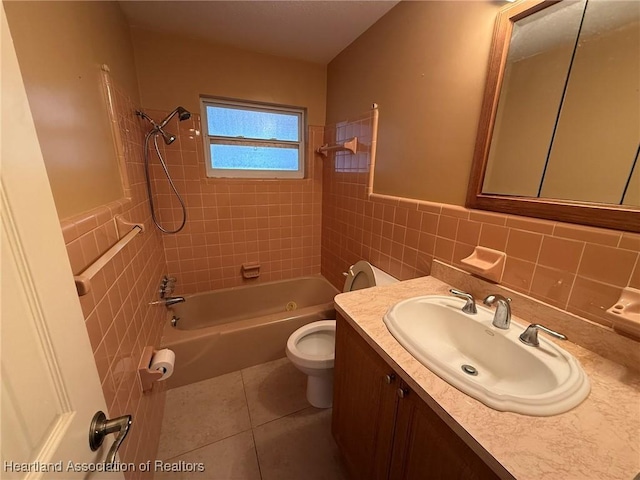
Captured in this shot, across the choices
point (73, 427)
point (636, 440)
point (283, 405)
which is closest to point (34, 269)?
point (73, 427)

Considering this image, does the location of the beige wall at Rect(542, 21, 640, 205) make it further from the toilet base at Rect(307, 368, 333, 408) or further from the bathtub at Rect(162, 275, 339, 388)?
the bathtub at Rect(162, 275, 339, 388)

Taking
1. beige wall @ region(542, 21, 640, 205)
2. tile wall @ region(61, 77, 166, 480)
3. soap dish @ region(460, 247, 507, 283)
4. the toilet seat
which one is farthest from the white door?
beige wall @ region(542, 21, 640, 205)

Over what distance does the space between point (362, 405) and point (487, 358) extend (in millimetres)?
485

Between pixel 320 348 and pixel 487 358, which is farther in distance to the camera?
pixel 320 348

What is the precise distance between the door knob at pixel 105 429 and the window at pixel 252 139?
1.89 m

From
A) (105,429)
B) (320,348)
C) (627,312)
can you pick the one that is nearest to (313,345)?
(320,348)

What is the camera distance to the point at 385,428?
2.74 ft

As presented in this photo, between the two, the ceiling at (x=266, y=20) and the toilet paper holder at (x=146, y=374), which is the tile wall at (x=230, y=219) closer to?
the ceiling at (x=266, y=20)

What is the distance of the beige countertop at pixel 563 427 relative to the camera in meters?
0.47

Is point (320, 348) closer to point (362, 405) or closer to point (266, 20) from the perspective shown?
point (362, 405)

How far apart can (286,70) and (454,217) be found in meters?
1.80

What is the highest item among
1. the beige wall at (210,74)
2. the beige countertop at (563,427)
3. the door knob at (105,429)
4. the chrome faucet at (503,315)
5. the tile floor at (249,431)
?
the beige wall at (210,74)

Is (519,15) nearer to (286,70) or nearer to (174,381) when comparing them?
(286,70)

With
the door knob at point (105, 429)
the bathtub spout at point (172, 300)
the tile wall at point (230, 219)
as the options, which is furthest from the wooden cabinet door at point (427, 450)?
the tile wall at point (230, 219)
